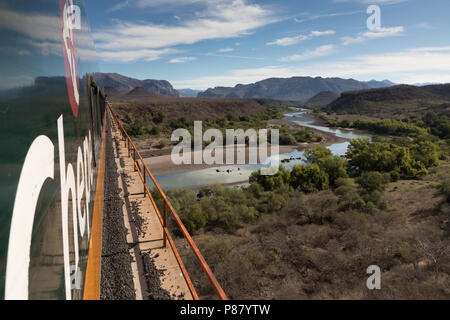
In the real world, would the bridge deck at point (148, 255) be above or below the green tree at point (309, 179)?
above

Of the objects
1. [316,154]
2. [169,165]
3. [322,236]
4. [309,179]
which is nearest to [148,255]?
[322,236]

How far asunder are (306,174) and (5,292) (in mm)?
25087

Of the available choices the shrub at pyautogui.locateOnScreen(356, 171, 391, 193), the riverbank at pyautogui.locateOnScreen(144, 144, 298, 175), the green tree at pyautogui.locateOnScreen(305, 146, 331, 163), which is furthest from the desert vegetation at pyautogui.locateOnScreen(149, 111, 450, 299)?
the riverbank at pyautogui.locateOnScreen(144, 144, 298, 175)

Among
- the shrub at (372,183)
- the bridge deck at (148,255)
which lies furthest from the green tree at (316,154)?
the bridge deck at (148,255)

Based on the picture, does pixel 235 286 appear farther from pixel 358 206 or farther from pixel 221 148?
pixel 221 148

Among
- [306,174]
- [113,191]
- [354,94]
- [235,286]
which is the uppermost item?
[354,94]

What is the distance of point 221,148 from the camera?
4531 cm

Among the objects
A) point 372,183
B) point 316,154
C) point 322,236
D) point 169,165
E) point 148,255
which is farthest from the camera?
point 169,165

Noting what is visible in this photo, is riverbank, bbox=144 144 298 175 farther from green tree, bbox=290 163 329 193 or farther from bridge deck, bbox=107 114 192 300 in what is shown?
bridge deck, bbox=107 114 192 300

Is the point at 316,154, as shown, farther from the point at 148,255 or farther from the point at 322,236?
the point at 148,255

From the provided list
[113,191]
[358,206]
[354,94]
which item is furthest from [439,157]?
[354,94]

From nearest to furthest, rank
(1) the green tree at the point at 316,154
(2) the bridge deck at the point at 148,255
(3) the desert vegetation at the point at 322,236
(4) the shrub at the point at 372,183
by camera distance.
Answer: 1. (2) the bridge deck at the point at 148,255
2. (3) the desert vegetation at the point at 322,236
3. (4) the shrub at the point at 372,183
4. (1) the green tree at the point at 316,154

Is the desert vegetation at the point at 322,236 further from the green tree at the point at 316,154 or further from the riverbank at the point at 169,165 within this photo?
the riverbank at the point at 169,165
